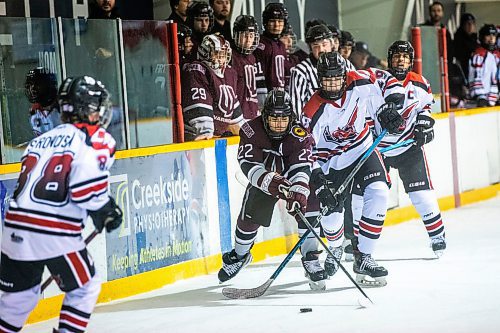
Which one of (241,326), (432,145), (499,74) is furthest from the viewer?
(499,74)

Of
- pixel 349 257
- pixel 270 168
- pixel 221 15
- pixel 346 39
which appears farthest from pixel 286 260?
pixel 346 39

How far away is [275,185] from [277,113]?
36cm

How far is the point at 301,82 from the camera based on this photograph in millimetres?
7340

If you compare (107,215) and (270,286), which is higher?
(107,215)

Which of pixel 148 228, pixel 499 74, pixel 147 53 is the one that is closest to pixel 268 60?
pixel 147 53

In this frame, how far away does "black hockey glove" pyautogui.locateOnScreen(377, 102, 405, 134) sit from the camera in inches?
245

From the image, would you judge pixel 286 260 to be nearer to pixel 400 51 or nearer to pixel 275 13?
pixel 400 51

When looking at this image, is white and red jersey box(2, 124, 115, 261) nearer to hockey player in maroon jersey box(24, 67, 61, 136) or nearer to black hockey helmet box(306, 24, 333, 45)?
hockey player in maroon jersey box(24, 67, 61, 136)

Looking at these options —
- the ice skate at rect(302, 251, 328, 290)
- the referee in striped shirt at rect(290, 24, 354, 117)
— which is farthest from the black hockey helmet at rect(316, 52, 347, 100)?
the referee in striped shirt at rect(290, 24, 354, 117)

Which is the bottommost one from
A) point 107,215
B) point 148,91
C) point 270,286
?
point 270,286

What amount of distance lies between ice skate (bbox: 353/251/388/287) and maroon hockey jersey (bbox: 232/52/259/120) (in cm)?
160

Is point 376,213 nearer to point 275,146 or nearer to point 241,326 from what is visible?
point 275,146

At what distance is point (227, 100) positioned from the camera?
279 inches

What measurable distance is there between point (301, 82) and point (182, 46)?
0.84 m
